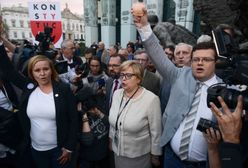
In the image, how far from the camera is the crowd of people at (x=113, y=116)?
80.9 inches

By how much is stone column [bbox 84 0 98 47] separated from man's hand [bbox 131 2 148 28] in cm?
2256

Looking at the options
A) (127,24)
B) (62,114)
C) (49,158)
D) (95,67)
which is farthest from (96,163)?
(127,24)

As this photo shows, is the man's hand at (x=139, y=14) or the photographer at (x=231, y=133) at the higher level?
the man's hand at (x=139, y=14)

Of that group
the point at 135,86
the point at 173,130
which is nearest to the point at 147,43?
the point at 135,86

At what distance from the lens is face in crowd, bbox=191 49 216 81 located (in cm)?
198

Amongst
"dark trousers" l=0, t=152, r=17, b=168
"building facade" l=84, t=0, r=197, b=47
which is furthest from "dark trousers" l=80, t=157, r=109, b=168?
"building facade" l=84, t=0, r=197, b=47

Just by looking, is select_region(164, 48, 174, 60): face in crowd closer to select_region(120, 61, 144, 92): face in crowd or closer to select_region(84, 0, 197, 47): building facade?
select_region(120, 61, 144, 92): face in crowd

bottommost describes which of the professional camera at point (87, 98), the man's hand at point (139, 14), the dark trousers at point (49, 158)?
the dark trousers at point (49, 158)

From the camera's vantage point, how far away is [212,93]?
4.08 ft

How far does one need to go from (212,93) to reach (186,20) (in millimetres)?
14753

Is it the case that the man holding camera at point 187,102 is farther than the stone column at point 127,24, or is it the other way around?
the stone column at point 127,24

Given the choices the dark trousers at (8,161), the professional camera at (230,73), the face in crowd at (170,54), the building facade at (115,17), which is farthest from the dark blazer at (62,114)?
the building facade at (115,17)

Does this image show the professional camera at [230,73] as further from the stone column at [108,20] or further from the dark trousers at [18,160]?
the stone column at [108,20]

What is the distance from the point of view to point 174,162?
7.34 feet
